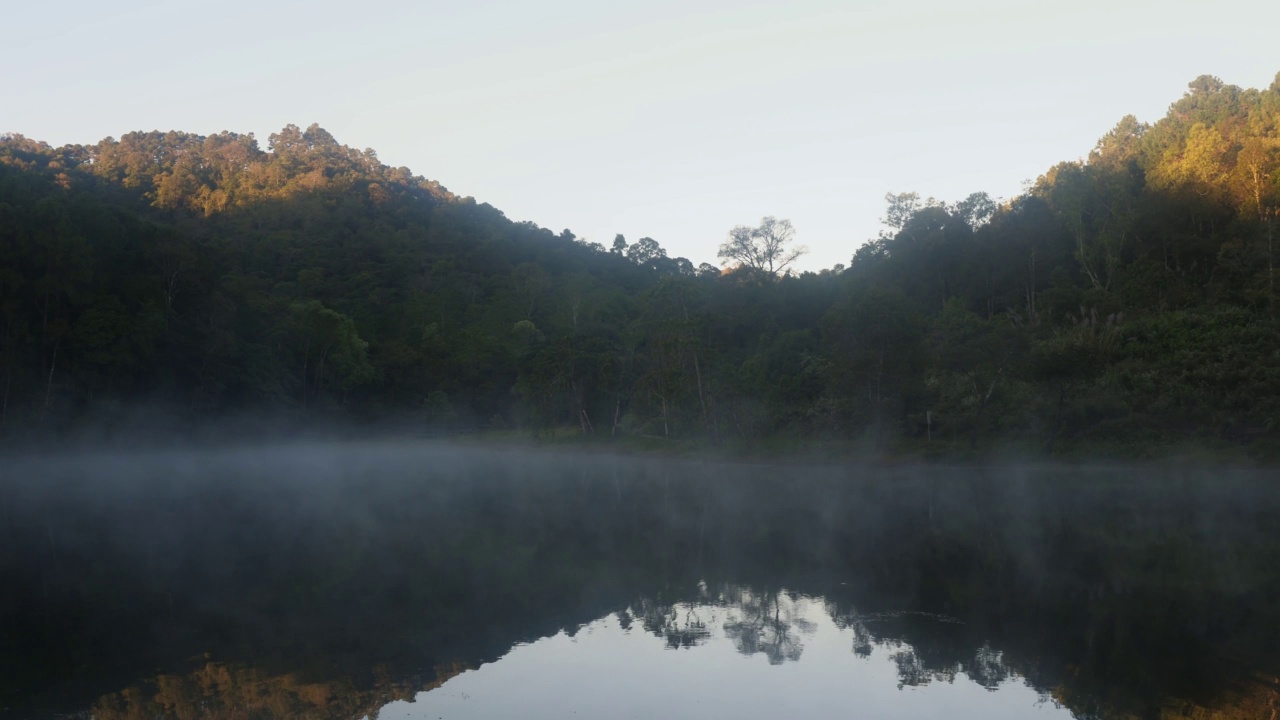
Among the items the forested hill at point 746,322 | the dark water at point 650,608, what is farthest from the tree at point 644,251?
the dark water at point 650,608

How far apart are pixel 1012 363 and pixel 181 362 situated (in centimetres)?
4572

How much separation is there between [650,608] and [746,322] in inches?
2141

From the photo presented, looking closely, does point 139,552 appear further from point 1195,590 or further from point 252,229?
point 252,229

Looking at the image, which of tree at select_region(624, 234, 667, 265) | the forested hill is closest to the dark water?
the forested hill

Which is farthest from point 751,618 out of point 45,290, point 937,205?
point 937,205

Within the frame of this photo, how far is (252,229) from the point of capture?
89.2 meters

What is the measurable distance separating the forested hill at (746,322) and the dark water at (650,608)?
1187 centimetres

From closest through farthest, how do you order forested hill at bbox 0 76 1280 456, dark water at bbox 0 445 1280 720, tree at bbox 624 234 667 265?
dark water at bbox 0 445 1280 720, forested hill at bbox 0 76 1280 456, tree at bbox 624 234 667 265

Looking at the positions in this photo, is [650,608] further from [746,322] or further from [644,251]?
[644,251]

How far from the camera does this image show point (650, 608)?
13.5 metres

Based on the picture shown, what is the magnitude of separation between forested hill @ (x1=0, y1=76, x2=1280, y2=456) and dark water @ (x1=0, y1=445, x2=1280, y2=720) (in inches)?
467

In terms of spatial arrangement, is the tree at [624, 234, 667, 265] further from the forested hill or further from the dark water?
the dark water

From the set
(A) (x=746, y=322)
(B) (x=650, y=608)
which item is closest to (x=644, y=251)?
(A) (x=746, y=322)

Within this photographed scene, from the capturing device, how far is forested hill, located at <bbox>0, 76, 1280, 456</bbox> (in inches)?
1500
